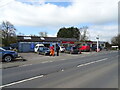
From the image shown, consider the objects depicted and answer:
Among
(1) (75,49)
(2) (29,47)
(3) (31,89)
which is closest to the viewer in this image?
(3) (31,89)

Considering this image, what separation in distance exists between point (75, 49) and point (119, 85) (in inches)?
1143

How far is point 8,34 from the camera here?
192 ft

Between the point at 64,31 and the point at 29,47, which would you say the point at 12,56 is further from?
the point at 64,31

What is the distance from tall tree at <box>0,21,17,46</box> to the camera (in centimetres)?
5622

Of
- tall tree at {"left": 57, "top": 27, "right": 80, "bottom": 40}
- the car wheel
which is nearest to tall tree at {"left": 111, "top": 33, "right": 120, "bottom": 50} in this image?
tall tree at {"left": 57, "top": 27, "right": 80, "bottom": 40}

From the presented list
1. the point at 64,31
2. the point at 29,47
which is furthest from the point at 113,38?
the point at 29,47

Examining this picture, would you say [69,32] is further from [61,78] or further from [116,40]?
[61,78]

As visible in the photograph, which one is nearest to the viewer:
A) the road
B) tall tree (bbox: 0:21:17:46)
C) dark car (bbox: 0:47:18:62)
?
the road

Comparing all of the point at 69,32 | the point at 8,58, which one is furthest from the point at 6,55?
the point at 69,32

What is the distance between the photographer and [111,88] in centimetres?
677

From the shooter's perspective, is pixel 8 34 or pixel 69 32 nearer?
pixel 8 34

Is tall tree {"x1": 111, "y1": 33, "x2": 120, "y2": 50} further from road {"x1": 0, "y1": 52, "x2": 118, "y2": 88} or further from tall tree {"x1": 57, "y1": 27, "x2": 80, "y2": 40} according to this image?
road {"x1": 0, "y1": 52, "x2": 118, "y2": 88}

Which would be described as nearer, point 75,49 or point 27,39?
point 75,49

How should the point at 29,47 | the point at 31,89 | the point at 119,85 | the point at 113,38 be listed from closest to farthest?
the point at 31,89
the point at 119,85
the point at 29,47
the point at 113,38
